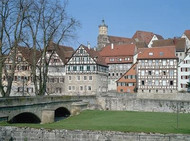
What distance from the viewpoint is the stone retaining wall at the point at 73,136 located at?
18.0 meters

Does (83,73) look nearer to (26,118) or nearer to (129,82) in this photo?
(129,82)

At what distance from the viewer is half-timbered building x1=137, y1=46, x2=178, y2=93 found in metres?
50.9

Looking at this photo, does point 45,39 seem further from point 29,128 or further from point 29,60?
point 29,128

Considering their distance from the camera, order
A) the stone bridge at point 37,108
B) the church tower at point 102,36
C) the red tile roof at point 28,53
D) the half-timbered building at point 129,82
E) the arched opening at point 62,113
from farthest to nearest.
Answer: the church tower at point 102,36 → the half-timbered building at point 129,82 → the arched opening at point 62,113 → the red tile roof at point 28,53 → the stone bridge at point 37,108

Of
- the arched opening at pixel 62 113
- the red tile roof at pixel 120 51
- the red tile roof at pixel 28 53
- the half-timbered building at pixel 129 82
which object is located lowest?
the arched opening at pixel 62 113

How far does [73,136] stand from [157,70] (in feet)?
116

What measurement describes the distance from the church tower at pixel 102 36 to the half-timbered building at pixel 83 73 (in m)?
43.9

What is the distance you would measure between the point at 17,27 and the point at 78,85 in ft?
98.7

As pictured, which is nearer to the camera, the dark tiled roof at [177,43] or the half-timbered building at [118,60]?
the dark tiled roof at [177,43]

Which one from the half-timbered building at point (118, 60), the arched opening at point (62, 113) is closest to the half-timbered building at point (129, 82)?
the half-timbered building at point (118, 60)

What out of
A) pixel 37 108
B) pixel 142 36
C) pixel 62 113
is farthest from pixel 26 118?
pixel 142 36

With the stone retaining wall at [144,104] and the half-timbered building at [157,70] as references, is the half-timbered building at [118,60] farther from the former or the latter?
the stone retaining wall at [144,104]

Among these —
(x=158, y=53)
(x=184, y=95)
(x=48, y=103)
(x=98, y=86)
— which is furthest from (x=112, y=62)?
(x=48, y=103)

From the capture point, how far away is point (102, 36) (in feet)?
340
